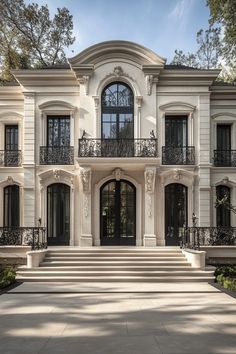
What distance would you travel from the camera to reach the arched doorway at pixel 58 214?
17578 mm

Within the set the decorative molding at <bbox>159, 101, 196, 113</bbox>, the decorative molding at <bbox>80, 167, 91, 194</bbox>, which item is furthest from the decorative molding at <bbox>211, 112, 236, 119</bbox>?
the decorative molding at <bbox>80, 167, 91, 194</bbox>

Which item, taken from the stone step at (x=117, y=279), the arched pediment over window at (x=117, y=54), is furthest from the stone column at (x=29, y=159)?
the stone step at (x=117, y=279)

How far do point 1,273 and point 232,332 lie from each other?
8.10 metres

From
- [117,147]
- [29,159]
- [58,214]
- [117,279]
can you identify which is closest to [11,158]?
[29,159]

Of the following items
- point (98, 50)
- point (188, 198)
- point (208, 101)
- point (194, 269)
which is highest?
point (98, 50)

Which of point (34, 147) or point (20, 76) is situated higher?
point (20, 76)

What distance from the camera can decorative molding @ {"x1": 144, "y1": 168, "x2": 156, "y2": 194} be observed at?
16.9m

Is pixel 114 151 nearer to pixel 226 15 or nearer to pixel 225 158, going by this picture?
pixel 225 158

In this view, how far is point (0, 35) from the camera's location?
23.9 m

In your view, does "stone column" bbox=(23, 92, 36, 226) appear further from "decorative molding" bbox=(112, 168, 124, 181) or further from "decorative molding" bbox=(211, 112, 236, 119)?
"decorative molding" bbox=(211, 112, 236, 119)

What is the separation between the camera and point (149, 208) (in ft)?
55.9

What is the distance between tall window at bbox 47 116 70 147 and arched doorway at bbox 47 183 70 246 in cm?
184

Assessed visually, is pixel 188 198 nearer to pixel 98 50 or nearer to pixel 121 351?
pixel 98 50

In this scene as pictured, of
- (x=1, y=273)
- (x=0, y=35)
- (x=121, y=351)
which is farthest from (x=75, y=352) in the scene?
(x=0, y=35)
